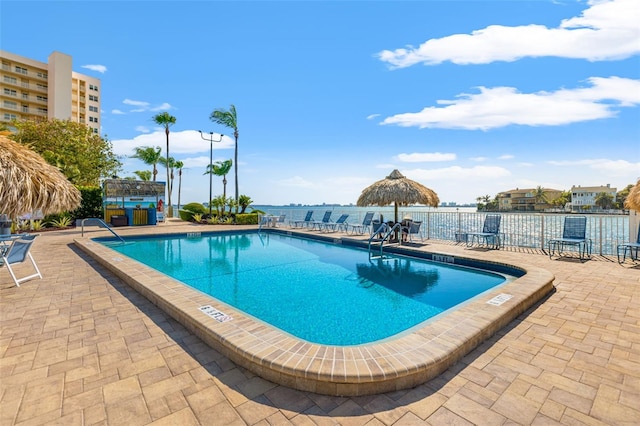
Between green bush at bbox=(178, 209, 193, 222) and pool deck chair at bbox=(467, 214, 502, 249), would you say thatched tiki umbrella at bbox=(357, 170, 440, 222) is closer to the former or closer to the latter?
pool deck chair at bbox=(467, 214, 502, 249)

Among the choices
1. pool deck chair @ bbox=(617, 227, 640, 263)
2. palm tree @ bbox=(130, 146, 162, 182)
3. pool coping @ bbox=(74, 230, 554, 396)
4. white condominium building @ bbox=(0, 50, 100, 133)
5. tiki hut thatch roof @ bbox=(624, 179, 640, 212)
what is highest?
white condominium building @ bbox=(0, 50, 100, 133)

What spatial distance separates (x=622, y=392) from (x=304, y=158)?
74.9 ft

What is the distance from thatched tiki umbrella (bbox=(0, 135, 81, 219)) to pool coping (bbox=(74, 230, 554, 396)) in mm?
3268

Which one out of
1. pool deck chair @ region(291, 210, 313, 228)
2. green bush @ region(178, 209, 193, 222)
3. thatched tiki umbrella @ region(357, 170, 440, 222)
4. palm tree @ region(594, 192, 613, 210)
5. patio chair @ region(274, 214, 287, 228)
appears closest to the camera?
thatched tiki umbrella @ region(357, 170, 440, 222)

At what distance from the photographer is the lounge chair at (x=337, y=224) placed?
1331 centimetres

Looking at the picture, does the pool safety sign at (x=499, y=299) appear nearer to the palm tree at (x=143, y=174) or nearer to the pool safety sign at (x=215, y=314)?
the pool safety sign at (x=215, y=314)

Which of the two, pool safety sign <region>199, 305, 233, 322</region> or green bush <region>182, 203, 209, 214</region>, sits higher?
green bush <region>182, 203, 209, 214</region>

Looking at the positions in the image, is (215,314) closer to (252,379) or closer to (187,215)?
(252,379)

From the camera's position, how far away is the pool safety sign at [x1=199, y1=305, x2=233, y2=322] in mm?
3029

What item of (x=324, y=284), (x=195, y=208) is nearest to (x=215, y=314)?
(x=324, y=284)

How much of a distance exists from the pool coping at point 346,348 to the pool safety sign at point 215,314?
35mm

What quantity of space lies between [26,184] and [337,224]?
10.3 meters

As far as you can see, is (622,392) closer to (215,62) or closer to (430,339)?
(430,339)

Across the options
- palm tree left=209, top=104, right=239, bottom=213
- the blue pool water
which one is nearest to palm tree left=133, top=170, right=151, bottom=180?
palm tree left=209, top=104, right=239, bottom=213
